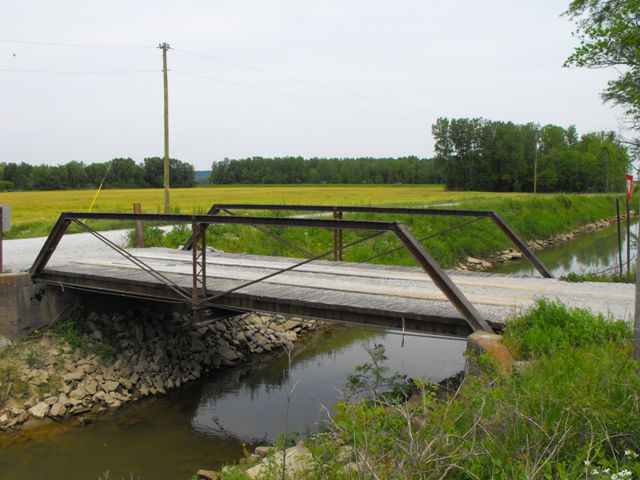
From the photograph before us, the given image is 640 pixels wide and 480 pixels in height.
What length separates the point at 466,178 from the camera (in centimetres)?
9419

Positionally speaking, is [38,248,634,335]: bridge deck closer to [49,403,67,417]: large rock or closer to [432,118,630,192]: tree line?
[49,403,67,417]: large rock

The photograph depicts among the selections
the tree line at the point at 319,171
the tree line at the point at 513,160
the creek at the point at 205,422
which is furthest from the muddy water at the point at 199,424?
the tree line at the point at 319,171

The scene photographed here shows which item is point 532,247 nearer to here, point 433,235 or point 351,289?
point 433,235

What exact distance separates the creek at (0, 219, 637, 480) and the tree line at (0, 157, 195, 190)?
8425cm

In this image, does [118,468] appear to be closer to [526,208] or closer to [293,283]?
[293,283]

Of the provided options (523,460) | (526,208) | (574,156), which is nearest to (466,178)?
(574,156)

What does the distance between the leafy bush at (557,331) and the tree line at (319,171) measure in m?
111

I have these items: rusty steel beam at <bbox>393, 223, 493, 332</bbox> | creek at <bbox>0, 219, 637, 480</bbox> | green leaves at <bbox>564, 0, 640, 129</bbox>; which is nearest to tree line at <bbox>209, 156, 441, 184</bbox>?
green leaves at <bbox>564, 0, 640, 129</bbox>

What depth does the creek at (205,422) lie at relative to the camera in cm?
851

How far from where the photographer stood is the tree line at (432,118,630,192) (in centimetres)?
8800

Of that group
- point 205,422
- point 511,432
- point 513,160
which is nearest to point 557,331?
point 511,432

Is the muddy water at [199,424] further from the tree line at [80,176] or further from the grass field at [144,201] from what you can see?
the tree line at [80,176]

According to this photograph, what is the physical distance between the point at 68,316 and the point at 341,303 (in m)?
6.60

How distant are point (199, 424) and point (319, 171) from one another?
11949cm
